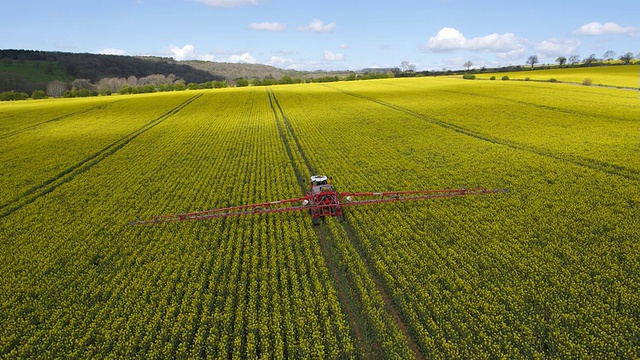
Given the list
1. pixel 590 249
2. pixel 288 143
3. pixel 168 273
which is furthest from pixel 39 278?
pixel 288 143

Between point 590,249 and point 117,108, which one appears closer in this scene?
point 590,249

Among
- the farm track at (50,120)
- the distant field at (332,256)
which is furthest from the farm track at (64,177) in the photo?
the farm track at (50,120)

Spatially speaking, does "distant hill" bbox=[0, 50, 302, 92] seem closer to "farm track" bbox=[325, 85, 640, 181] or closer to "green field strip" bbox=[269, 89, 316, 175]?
"green field strip" bbox=[269, 89, 316, 175]

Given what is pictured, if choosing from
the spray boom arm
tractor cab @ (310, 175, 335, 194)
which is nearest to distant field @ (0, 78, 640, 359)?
the spray boom arm

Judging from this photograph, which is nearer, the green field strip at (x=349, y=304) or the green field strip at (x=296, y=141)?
the green field strip at (x=349, y=304)

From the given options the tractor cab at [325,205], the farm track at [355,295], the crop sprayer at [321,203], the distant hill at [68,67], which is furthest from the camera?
the distant hill at [68,67]

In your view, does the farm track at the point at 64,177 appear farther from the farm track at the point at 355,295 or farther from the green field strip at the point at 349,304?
the green field strip at the point at 349,304

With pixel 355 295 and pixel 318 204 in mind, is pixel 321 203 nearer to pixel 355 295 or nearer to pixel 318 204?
pixel 318 204

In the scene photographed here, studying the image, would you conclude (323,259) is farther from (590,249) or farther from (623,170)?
(623,170)
